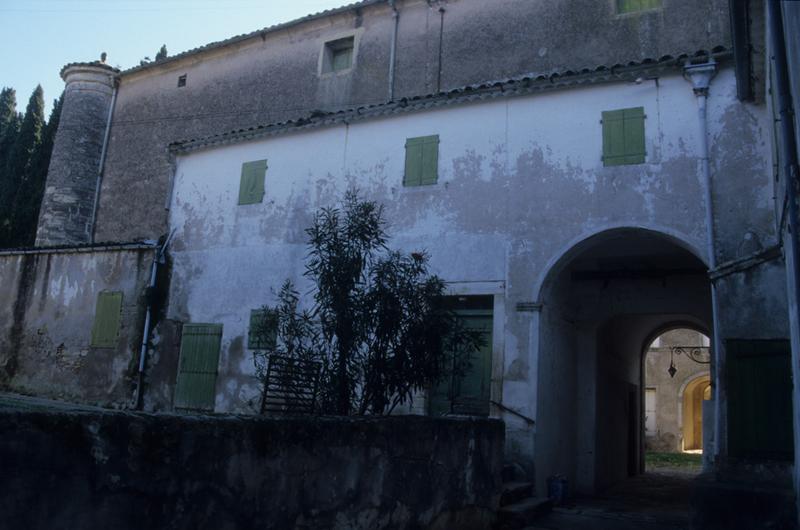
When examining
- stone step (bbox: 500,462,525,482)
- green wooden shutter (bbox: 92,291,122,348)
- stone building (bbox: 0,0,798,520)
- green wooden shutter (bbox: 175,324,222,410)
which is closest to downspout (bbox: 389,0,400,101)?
stone building (bbox: 0,0,798,520)

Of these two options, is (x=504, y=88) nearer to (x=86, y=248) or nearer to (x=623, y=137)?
(x=623, y=137)

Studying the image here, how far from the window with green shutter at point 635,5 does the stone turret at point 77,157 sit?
51.3 ft

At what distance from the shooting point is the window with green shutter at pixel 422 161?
12406 mm

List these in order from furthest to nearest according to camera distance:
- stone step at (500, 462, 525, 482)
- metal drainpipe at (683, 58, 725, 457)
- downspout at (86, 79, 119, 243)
A: downspout at (86, 79, 119, 243)
stone step at (500, 462, 525, 482)
metal drainpipe at (683, 58, 725, 457)

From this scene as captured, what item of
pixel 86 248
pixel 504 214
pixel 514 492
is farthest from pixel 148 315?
pixel 514 492

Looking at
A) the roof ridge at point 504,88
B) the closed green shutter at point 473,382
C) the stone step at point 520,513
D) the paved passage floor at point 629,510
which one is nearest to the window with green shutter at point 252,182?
the roof ridge at point 504,88

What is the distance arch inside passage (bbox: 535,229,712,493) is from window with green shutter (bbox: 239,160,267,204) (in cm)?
638

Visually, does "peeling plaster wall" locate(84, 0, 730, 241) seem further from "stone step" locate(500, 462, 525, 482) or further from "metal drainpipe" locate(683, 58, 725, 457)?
"stone step" locate(500, 462, 525, 482)

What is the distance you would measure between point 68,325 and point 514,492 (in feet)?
35.9

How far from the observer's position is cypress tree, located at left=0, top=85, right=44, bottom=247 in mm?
24797

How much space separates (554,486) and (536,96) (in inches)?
252

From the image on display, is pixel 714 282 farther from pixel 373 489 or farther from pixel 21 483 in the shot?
pixel 21 483

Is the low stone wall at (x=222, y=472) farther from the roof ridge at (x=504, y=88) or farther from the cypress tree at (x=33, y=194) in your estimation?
the cypress tree at (x=33, y=194)

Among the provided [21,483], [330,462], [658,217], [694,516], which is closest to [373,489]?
[330,462]
